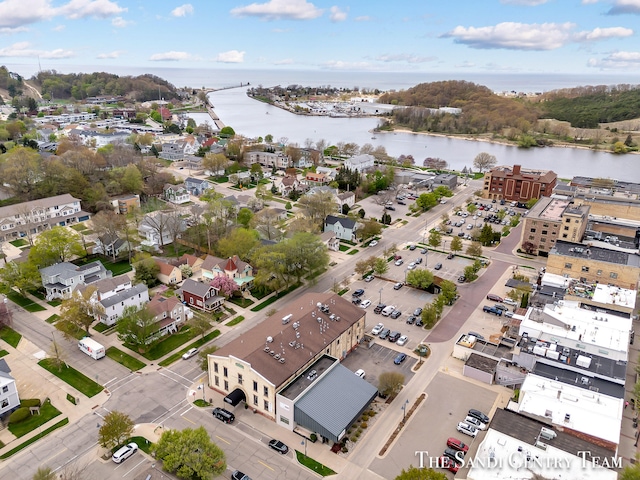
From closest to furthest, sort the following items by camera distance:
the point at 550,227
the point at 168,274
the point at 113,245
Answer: the point at 168,274 < the point at 113,245 < the point at 550,227

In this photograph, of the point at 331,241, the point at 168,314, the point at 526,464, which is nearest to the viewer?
the point at 526,464

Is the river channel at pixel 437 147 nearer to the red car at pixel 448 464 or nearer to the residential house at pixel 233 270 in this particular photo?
the residential house at pixel 233 270

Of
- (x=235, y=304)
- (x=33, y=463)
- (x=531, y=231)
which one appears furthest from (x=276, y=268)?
(x=531, y=231)

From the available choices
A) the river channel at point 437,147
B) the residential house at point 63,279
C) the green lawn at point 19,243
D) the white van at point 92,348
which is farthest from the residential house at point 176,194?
the river channel at point 437,147

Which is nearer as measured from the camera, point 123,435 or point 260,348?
point 123,435

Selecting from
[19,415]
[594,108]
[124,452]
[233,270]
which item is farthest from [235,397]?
[594,108]

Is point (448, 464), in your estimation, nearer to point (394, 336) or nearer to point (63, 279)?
point (394, 336)

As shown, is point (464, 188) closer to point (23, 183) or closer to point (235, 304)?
point (235, 304)
